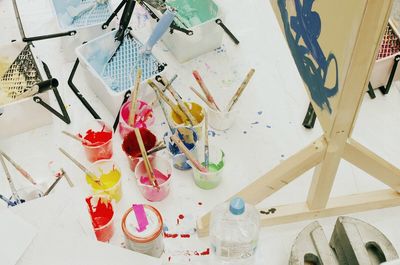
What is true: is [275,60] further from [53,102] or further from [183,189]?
[53,102]

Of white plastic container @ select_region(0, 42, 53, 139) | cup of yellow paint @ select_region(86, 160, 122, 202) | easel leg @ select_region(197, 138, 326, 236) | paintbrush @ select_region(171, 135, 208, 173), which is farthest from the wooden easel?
white plastic container @ select_region(0, 42, 53, 139)

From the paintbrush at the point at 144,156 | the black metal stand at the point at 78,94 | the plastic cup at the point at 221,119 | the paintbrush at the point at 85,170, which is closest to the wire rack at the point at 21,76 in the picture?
the black metal stand at the point at 78,94

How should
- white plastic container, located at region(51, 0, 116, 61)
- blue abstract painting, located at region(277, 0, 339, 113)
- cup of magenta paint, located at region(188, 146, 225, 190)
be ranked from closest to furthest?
1. blue abstract painting, located at region(277, 0, 339, 113)
2. cup of magenta paint, located at region(188, 146, 225, 190)
3. white plastic container, located at region(51, 0, 116, 61)

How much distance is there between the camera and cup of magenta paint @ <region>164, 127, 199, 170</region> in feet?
4.53

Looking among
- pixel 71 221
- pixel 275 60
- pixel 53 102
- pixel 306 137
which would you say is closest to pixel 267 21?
pixel 275 60

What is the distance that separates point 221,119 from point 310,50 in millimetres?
442

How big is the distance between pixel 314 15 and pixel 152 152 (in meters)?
0.55

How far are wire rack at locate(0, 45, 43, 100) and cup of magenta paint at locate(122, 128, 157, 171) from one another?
305 millimetres

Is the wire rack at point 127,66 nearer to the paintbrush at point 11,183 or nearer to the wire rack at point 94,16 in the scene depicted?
the wire rack at point 94,16

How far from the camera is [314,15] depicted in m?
1.01

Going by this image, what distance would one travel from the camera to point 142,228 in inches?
44.9

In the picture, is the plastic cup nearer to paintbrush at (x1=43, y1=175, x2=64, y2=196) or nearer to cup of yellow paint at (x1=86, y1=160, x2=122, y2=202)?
cup of yellow paint at (x1=86, y1=160, x2=122, y2=202)

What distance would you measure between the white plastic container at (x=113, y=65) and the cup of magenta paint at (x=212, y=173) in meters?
0.27

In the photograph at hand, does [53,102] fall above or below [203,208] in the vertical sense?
above
